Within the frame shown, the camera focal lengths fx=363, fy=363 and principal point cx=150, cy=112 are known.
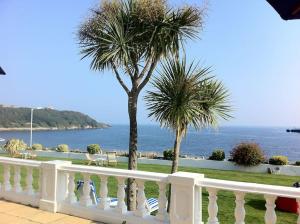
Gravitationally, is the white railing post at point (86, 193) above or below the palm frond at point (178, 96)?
below

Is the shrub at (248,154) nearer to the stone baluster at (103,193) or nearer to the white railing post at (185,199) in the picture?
the stone baluster at (103,193)

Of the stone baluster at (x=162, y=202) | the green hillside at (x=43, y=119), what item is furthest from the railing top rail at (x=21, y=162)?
the green hillside at (x=43, y=119)

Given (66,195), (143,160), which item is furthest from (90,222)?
(143,160)

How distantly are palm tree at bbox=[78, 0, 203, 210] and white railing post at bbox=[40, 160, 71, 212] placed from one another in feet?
6.60

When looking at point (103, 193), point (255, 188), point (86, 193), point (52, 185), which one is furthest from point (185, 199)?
point (52, 185)

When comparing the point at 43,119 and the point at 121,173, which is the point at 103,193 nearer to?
the point at 121,173

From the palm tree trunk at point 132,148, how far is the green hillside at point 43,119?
100265 millimetres

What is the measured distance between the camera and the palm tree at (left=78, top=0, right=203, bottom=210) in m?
8.09

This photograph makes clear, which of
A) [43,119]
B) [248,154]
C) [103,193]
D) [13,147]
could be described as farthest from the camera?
[43,119]

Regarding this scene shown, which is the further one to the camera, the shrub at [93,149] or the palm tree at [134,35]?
the shrub at [93,149]

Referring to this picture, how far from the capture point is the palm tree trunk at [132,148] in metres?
7.99

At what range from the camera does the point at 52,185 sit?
632 centimetres

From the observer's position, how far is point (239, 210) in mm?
4559

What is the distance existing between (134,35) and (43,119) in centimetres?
13903
